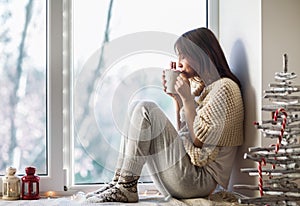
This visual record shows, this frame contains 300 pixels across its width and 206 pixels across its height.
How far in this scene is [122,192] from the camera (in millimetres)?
2590

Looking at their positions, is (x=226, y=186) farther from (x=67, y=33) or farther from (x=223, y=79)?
(x=67, y=33)

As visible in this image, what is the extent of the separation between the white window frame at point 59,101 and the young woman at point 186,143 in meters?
0.30

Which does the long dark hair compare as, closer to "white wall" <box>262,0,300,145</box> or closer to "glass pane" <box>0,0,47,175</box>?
"white wall" <box>262,0,300,145</box>

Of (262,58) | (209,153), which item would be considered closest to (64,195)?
(209,153)

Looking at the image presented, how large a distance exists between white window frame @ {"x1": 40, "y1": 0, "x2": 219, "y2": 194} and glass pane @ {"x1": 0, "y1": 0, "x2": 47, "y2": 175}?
0.05 meters

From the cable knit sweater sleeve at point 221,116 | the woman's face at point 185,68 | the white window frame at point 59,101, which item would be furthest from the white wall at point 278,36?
the white window frame at point 59,101

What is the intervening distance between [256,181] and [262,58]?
567 millimetres

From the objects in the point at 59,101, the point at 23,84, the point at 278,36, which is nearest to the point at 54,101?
the point at 59,101

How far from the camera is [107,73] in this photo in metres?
2.86

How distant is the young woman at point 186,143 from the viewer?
2594 mm

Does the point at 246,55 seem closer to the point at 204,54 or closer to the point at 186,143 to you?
the point at 204,54

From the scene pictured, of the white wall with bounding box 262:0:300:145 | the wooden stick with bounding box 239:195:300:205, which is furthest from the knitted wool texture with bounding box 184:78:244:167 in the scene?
the wooden stick with bounding box 239:195:300:205

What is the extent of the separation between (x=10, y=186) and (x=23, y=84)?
52 centimetres

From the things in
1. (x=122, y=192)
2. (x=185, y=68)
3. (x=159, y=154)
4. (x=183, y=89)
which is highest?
(x=185, y=68)
